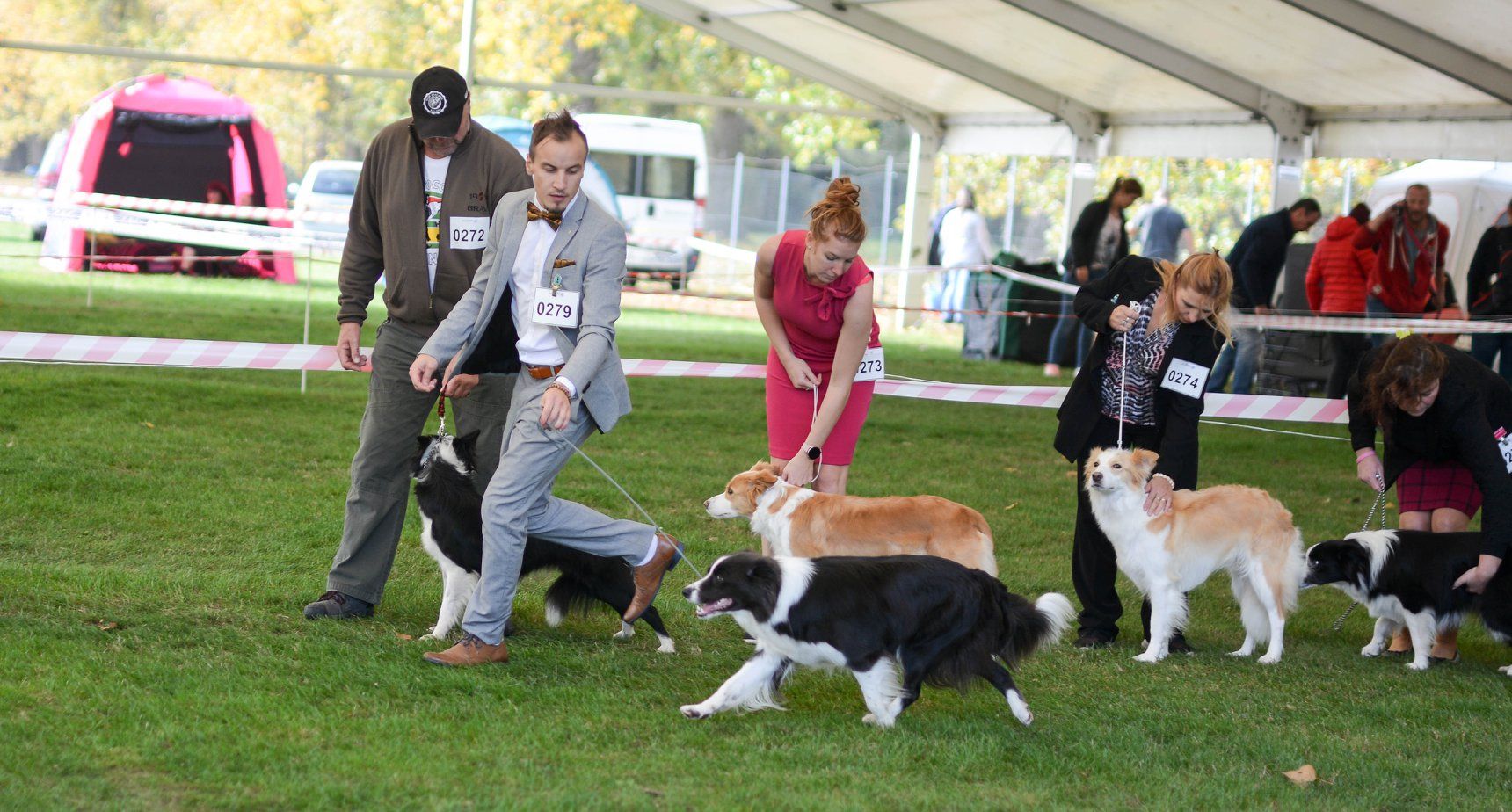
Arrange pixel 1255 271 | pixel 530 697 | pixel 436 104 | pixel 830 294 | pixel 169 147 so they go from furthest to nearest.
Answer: pixel 169 147 → pixel 1255 271 → pixel 830 294 → pixel 436 104 → pixel 530 697

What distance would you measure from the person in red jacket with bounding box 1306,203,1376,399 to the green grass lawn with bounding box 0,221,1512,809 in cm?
479

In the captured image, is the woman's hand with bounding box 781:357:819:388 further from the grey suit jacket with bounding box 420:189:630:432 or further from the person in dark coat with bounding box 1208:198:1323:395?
the person in dark coat with bounding box 1208:198:1323:395

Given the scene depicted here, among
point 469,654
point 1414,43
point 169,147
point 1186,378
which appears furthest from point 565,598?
point 169,147

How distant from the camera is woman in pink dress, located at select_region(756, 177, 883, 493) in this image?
14.5 ft

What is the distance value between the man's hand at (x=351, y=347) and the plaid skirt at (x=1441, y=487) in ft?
13.3

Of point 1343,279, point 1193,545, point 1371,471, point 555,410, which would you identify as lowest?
point 1193,545

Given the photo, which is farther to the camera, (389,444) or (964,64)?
(964,64)

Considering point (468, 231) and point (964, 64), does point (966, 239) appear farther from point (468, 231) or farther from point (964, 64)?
point (468, 231)

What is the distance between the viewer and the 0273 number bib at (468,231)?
4559 mm

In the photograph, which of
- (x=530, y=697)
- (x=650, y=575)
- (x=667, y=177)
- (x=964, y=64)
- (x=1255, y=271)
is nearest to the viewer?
(x=530, y=697)

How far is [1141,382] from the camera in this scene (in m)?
5.05

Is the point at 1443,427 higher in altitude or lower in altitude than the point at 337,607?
higher

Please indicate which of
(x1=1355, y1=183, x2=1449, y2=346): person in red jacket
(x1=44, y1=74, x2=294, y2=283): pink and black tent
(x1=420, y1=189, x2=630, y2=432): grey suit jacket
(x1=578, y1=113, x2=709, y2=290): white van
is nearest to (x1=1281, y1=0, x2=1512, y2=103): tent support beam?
(x1=1355, y1=183, x2=1449, y2=346): person in red jacket

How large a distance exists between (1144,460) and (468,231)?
2447mm
